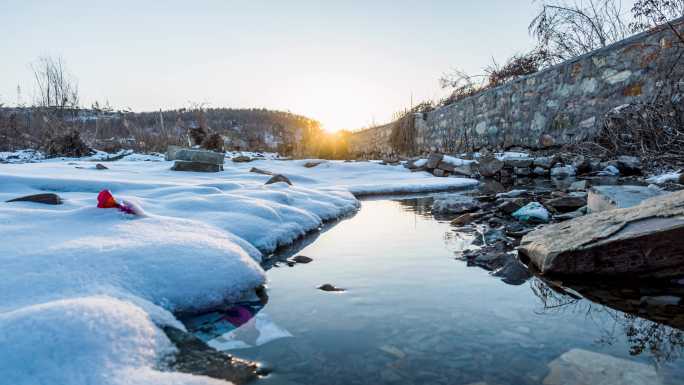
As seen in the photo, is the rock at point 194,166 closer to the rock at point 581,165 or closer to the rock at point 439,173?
the rock at point 439,173

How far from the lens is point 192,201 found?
2348mm

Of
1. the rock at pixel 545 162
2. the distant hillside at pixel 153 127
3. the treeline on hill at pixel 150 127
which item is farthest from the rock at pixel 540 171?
the distant hillside at pixel 153 127

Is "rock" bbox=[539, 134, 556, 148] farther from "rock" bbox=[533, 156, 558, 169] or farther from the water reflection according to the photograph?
the water reflection

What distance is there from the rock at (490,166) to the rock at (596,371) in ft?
17.6

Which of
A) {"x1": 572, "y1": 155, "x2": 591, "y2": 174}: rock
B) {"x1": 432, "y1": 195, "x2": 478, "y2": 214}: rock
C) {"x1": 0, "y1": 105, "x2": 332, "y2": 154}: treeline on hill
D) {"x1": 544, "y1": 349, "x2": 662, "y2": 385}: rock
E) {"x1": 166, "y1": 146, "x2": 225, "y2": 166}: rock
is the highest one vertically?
{"x1": 0, "y1": 105, "x2": 332, "y2": 154}: treeline on hill

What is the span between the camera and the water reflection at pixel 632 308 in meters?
0.99

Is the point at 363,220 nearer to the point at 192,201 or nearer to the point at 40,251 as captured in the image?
the point at 192,201

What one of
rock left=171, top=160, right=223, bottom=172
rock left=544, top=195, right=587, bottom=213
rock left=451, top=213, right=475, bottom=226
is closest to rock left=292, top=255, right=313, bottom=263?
rock left=451, top=213, right=475, bottom=226

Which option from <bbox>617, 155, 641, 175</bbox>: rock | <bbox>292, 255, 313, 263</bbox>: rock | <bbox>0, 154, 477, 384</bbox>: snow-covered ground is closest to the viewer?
<bbox>0, 154, 477, 384</bbox>: snow-covered ground

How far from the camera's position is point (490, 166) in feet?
19.8

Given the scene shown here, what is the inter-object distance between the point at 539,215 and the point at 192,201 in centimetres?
230

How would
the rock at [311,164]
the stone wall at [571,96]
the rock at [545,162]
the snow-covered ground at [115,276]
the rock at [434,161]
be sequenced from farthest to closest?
the rock at [311,164] < the rock at [434,161] < the rock at [545,162] < the stone wall at [571,96] < the snow-covered ground at [115,276]

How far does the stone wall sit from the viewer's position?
3910 mm

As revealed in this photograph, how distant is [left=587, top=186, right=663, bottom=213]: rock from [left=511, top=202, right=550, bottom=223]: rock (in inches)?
10.8
